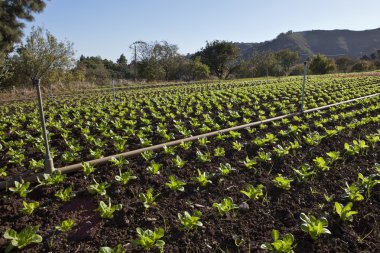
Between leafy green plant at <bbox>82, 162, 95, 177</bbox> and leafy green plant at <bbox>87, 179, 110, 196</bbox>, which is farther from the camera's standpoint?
leafy green plant at <bbox>82, 162, 95, 177</bbox>

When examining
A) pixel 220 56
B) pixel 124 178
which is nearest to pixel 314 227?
pixel 124 178

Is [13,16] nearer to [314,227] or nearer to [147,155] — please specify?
[147,155]

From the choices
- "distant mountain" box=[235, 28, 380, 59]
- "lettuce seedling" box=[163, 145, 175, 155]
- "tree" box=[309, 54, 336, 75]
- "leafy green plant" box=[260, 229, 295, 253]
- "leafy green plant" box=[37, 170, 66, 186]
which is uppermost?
"distant mountain" box=[235, 28, 380, 59]

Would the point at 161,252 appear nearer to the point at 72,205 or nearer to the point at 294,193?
the point at 72,205

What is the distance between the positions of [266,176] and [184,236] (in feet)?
6.32

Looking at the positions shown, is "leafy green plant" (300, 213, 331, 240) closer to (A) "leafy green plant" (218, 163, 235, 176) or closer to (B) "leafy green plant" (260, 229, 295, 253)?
(B) "leafy green plant" (260, 229, 295, 253)

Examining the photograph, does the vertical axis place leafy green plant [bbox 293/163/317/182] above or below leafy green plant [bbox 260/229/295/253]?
above

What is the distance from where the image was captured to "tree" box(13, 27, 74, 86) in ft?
78.8

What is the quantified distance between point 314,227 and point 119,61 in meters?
78.2

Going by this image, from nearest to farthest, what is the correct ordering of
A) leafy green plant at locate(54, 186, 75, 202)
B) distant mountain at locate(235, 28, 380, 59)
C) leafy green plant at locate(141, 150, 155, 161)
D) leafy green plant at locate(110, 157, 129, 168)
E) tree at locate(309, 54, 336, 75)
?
leafy green plant at locate(54, 186, 75, 202)
leafy green plant at locate(110, 157, 129, 168)
leafy green plant at locate(141, 150, 155, 161)
tree at locate(309, 54, 336, 75)
distant mountain at locate(235, 28, 380, 59)

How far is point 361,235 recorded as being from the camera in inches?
122

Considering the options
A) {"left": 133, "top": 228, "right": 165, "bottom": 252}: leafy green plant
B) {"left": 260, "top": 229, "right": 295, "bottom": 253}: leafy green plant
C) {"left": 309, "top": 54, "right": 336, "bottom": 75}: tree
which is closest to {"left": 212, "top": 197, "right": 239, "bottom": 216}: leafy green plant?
{"left": 260, "top": 229, "right": 295, "bottom": 253}: leafy green plant

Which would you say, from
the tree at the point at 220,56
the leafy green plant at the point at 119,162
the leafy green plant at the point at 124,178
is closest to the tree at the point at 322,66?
the tree at the point at 220,56

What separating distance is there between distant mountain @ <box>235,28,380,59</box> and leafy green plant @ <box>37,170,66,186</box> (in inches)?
4358
